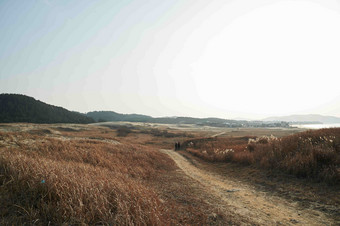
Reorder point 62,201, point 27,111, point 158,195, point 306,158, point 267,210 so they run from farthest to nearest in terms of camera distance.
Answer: point 27,111 → point 306,158 → point 158,195 → point 267,210 → point 62,201

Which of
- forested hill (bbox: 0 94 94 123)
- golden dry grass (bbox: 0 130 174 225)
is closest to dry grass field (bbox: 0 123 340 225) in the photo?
golden dry grass (bbox: 0 130 174 225)

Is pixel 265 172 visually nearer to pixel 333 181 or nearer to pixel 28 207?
pixel 333 181

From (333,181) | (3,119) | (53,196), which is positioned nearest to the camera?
(53,196)

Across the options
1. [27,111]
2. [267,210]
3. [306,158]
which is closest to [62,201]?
[267,210]

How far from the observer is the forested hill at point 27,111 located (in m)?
90.8

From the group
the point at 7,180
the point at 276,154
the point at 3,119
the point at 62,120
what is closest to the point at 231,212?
the point at 7,180

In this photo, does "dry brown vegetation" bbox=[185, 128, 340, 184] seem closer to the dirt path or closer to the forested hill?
the dirt path

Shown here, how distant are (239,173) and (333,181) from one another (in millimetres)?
5853

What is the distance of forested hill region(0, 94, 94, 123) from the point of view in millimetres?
90750

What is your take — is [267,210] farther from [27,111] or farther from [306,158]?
[27,111]

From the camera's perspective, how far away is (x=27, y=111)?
98.9 metres

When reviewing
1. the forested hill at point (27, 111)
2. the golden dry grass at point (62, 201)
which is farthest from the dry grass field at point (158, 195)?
the forested hill at point (27, 111)

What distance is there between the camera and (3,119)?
84.3 meters

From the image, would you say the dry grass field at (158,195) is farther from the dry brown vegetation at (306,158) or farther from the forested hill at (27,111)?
the forested hill at (27,111)
